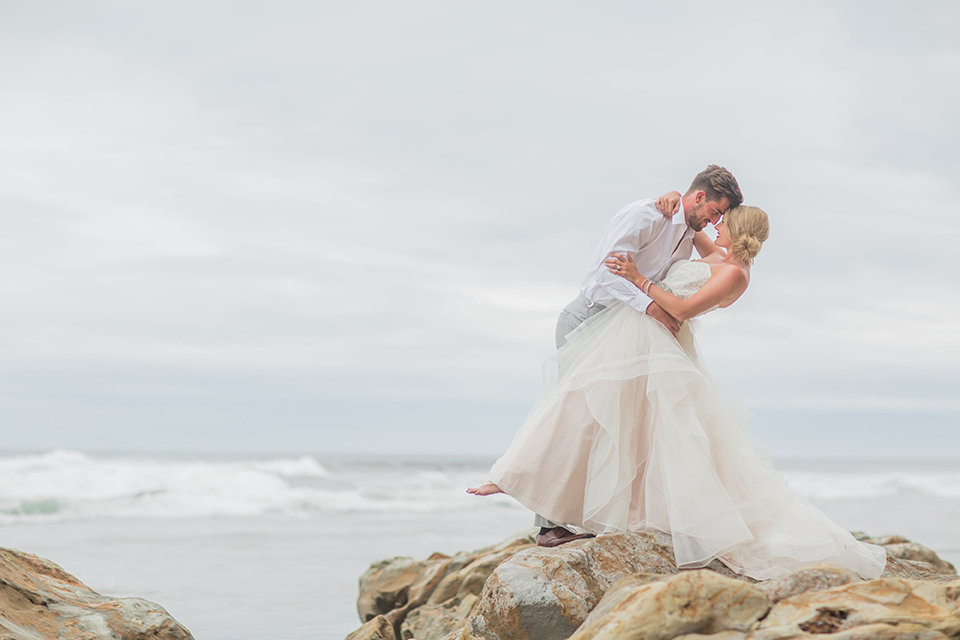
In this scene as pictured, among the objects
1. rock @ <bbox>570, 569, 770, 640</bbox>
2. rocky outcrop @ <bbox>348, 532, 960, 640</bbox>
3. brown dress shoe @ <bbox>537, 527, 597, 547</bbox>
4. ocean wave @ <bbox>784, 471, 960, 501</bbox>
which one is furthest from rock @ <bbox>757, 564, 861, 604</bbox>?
ocean wave @ <bbox>784, 471, 960, 501</bbox>

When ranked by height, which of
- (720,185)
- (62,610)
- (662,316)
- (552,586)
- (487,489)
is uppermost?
(720,185)

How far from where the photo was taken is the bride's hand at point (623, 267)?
189 inches

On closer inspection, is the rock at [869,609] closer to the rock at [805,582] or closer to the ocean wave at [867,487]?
the rock at [805,582]

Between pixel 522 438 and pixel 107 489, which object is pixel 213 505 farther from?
pixel 522 438

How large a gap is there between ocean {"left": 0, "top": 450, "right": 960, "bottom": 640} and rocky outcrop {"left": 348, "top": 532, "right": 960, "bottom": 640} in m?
3.58

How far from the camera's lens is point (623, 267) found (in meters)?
4.81

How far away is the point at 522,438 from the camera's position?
186 inches

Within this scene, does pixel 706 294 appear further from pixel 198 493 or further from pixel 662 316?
pixel 198 493

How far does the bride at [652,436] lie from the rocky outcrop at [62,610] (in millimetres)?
2084

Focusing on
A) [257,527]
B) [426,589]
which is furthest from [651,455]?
[257,527]

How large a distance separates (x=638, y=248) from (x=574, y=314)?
→ 61 cm

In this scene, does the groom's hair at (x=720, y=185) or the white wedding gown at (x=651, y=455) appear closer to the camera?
the white wedding gown at (x=651, y=455)

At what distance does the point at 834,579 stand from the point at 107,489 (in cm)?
2010

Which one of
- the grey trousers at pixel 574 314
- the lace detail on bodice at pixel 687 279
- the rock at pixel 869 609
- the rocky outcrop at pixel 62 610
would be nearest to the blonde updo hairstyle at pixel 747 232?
the lace detail on bodice at pixel 687 279
